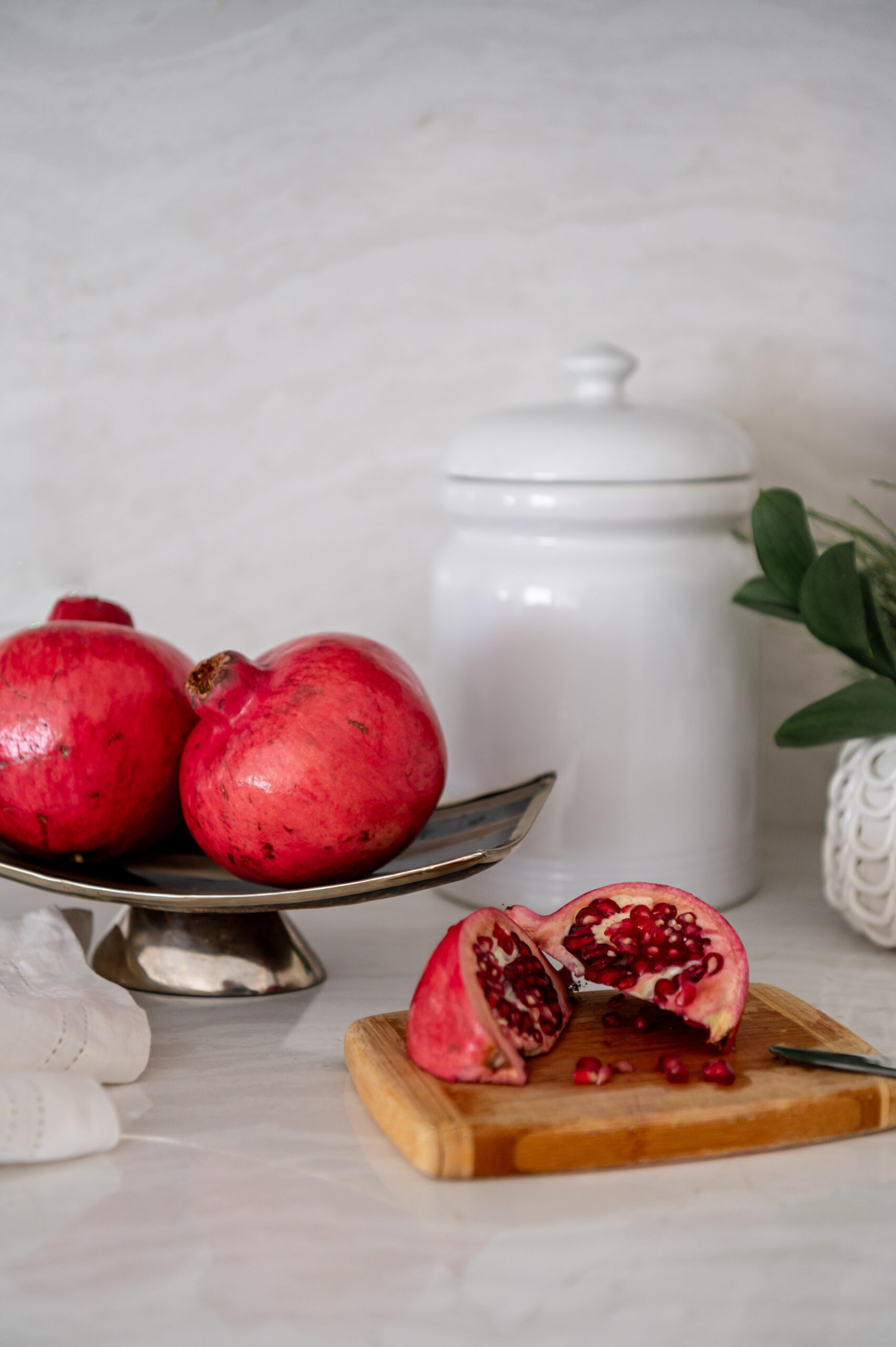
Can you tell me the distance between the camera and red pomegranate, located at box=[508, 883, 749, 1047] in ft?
1.75

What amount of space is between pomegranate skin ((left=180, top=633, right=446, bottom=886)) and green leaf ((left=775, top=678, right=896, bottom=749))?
240mm

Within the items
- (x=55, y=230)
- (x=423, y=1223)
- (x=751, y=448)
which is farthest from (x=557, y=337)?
(x=423, y=1223)

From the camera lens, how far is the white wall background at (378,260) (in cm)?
94

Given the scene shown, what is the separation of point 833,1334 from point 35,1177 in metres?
0.30

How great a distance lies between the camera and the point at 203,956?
25.1 inches

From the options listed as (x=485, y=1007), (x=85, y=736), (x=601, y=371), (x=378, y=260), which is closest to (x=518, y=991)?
(x=485, y=1007)

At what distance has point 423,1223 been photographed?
0.42 metres

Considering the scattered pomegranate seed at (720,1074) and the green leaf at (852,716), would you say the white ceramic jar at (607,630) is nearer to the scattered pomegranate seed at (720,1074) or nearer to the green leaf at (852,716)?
the green leaf at (852,716)

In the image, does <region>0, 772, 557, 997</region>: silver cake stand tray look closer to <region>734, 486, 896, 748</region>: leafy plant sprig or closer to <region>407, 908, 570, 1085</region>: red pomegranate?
<region>407, 908, 570, 1085</region>: red pomegranate

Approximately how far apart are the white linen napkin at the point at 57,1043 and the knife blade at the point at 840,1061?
292mm

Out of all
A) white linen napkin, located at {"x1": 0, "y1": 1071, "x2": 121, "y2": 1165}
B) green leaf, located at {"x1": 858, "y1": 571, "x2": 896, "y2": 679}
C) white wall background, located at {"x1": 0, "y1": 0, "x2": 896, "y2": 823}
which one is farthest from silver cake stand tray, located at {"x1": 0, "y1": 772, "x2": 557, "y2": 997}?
white wall background, located at {"x1": 0, "y1": 0, "x2": 896, "y2": 823}

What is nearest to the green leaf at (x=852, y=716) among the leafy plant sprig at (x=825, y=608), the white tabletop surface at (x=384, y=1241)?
the leafy plant sprig at (x=825, y=608)

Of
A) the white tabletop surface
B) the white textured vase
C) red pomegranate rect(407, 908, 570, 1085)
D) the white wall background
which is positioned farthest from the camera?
the white wall background

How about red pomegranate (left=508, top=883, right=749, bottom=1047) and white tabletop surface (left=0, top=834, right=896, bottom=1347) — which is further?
red pomegranate (left=508, top=883, right=749, bottom=1047)
